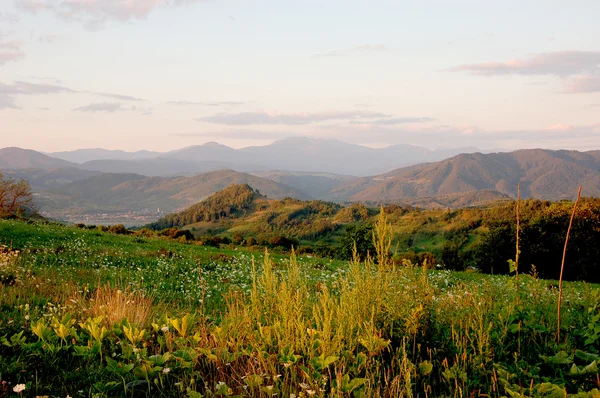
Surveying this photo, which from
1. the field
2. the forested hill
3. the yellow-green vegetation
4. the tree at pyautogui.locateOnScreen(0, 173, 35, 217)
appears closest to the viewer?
the field

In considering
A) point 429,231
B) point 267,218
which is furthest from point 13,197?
point 267,218

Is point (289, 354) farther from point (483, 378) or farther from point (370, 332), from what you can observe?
point (483, 378)

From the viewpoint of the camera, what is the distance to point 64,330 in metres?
5.41

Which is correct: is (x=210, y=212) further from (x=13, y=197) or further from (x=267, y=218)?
(x=13, y=197)

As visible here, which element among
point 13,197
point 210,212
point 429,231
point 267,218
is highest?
point 13,197

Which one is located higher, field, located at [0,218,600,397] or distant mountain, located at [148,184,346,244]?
field, located at [0,218,600,397]

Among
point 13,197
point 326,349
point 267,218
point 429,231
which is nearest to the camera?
point 326,349

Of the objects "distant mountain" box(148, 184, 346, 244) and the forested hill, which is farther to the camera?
the forested hill

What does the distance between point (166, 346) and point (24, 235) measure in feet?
58.4

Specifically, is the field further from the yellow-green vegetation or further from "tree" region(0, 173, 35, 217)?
"tree" region(0, 173, 35, 217)

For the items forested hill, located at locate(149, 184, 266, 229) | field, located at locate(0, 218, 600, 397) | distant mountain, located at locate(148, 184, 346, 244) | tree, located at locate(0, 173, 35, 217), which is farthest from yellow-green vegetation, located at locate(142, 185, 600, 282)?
tree, located at locate(0, 173, 35, 217)

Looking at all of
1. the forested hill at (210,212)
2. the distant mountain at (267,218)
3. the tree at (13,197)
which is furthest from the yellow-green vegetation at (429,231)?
the tree at (13,197)

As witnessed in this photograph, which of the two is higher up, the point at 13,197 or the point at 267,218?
the point at 13,197

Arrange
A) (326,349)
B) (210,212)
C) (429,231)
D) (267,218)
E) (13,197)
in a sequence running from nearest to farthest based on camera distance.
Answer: (326,349) < (13,197) < (429,231) < (267,218) < (210,212)
